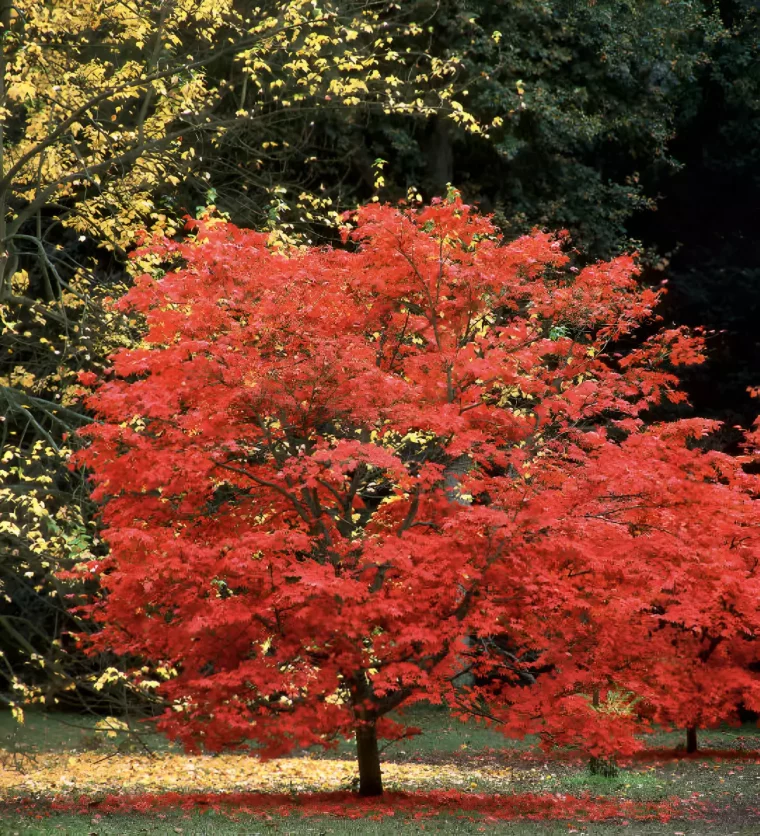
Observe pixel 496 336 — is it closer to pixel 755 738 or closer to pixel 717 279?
pixel 755 738

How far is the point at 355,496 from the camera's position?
11.2m

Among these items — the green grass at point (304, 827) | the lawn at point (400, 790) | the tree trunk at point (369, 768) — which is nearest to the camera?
the green grass at point (304, 827)

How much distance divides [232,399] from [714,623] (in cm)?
859

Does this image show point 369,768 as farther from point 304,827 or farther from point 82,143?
point 82,143

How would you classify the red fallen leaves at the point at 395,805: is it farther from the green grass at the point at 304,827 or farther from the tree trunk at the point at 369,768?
the green grass at the point at 304,827

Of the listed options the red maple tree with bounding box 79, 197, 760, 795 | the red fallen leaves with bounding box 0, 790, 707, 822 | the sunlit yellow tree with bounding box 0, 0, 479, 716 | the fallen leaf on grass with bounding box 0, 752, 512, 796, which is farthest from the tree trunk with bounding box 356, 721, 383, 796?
the sunlit yellow tree with bounding box 0, 0, 479, 716

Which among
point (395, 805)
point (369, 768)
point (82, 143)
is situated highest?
point (82, 143)

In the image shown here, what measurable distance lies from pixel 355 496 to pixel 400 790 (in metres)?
3.38

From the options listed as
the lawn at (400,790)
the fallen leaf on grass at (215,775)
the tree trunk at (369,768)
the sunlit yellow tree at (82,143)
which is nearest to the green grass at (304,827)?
the lawn at (400,790)

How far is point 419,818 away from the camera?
10.0 meters

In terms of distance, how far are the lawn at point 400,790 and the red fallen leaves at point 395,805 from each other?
2 centimetres

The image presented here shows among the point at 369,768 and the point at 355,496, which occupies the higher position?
the point at 355,496

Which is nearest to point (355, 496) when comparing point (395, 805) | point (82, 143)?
point (395, 805)

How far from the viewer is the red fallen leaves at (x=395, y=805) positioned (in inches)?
411
